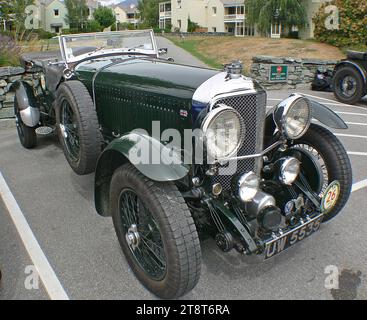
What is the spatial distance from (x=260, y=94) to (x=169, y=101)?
0.69 metres

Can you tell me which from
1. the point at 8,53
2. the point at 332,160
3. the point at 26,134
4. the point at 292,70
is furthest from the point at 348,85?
the point at 8,53

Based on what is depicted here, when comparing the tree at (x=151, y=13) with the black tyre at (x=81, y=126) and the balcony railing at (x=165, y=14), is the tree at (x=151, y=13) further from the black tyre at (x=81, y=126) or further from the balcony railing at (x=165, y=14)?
the black tyre at (x=81, y=126)

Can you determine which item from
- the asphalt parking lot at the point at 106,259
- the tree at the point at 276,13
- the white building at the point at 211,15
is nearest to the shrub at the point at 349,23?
the tree at the point at 276,13

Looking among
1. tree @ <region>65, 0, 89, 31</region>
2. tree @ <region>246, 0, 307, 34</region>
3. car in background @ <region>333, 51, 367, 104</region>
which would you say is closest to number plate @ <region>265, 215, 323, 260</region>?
car in background @ <region>333, 51, 367, 104</region>

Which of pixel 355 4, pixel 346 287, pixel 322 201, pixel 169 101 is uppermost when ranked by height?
pixel 355 4

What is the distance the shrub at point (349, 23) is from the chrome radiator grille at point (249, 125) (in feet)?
50.2

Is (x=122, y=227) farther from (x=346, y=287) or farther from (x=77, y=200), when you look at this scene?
(x=346, y=287)

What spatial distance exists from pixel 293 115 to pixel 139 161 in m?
1.25

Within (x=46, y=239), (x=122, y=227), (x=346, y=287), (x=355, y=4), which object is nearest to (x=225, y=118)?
Result: (x=122, y=227)

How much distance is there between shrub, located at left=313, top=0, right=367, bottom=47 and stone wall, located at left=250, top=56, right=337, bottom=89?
6164mm

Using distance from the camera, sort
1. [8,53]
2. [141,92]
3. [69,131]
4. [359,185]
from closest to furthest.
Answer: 1. [141,92]
2. [69,131]
3. [359,185]
4. [8,53]

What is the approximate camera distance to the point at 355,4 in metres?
15.3

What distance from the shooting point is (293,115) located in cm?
274

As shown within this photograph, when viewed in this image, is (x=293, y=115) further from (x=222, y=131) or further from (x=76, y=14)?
(x=76, y=14)
